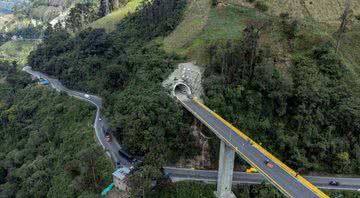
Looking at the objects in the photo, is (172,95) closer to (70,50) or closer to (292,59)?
(292,59)

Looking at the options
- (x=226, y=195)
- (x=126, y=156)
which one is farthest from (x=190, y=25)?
(x=226, y=195)

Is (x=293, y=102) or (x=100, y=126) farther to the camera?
(x=100, y=126)

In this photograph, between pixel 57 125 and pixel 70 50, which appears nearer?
pixel 57 125

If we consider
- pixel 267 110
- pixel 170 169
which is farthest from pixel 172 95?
pixel 267 110

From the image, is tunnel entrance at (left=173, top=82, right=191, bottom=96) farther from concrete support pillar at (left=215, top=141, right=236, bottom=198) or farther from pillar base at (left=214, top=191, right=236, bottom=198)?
pillar base at (left=214, top=191, right=236, bottom=198)

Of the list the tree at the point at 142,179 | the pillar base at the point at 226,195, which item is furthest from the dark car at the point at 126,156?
the pillar base at the point at 226,195

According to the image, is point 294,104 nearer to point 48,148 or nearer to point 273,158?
point 273,158

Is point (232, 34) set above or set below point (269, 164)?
above
